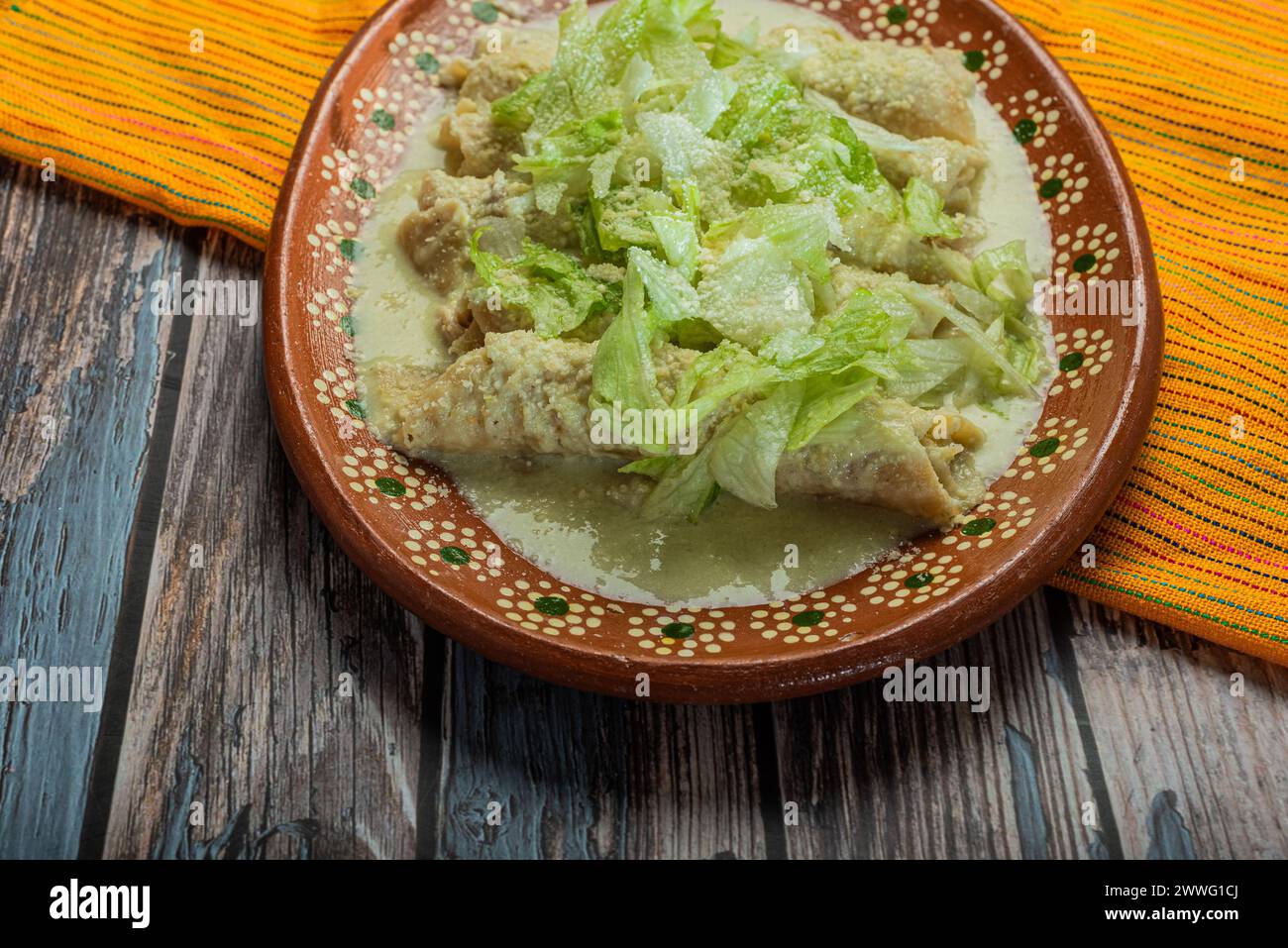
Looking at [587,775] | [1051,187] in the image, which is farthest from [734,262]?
[587,775]

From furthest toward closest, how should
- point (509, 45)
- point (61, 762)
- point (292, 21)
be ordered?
point (292, 21) → point (509, 45) → point (61, 762)

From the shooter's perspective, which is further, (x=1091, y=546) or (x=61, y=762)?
(x=1091, y=546)

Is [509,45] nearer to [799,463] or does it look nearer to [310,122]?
[310,122]

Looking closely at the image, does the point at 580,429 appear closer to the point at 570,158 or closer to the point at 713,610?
the point at 713,610

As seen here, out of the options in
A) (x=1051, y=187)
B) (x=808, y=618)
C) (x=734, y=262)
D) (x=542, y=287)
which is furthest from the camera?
(x=1051, y=187)

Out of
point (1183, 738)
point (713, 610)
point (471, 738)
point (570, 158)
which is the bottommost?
point (471, 738)

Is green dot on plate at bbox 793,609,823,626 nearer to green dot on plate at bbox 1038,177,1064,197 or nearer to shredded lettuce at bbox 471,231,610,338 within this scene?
shredded lettuce at bbox 471,231,610,338
